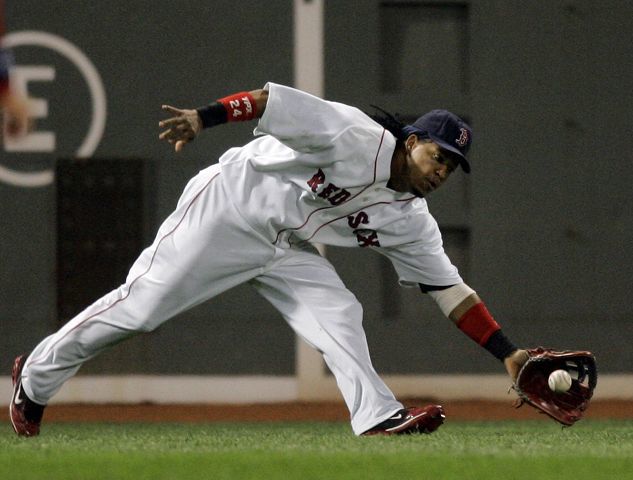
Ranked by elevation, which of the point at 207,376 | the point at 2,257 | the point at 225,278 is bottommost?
the point at 207,376

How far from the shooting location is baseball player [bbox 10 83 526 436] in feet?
15.5

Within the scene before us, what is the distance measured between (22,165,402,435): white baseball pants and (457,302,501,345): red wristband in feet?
1.39

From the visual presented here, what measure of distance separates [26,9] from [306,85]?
1.72m

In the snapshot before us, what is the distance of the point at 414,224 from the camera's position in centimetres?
494

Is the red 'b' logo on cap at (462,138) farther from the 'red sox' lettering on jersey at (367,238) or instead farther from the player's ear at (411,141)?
the 'red sox' lettering on jersey at (367,238)

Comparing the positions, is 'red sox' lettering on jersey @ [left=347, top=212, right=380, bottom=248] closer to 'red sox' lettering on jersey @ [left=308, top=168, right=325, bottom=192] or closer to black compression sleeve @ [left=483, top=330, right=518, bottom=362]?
'red sox' lettering on jersey @ [left=308, top=168, right=325, bottom=192]

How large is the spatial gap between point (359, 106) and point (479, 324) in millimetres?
3167

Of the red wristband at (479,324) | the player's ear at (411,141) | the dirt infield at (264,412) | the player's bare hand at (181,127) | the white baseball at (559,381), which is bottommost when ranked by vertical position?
the dirt infield at (264,412)

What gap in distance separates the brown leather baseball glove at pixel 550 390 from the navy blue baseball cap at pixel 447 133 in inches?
30.3

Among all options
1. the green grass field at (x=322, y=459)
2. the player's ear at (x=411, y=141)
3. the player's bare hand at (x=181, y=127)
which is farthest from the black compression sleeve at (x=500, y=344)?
the player's bare hand at (x=181, y=127)

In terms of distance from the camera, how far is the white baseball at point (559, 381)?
4.91 meters

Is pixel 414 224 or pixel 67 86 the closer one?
pixel 414 224

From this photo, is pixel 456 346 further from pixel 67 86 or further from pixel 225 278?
pixel 225 278

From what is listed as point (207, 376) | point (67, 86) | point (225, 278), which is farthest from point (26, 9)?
point (225, 278)
